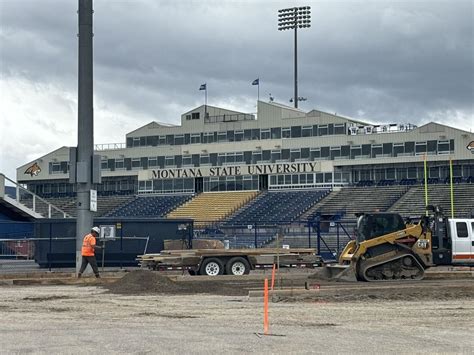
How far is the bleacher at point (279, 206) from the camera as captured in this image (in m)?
74.0

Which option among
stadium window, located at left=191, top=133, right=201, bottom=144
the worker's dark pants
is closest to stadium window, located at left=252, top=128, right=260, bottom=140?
stadium window, located at left=191, top=133, right=201, bottom=144

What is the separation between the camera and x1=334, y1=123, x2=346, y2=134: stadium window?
83438mm

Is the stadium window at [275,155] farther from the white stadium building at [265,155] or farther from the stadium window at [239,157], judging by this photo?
the stadium window at [239,157]

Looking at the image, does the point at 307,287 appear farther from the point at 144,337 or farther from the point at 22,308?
the point at 144,337

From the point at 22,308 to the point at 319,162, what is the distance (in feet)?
207

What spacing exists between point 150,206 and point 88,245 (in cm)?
5537

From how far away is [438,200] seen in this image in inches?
2810

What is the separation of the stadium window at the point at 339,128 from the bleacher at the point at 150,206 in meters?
15.0

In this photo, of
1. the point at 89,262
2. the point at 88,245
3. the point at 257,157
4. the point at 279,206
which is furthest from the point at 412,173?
the point at 88,245

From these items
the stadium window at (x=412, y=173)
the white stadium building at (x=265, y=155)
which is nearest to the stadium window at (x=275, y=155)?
the white stadium building at (x=265, y=155)

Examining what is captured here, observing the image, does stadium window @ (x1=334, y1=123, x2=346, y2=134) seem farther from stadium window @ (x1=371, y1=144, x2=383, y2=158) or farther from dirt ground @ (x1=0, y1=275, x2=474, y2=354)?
dirt ground @ (x1=0, y1=275, x2=474, y2=354)

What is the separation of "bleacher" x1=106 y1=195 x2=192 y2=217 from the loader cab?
53364 millimetres

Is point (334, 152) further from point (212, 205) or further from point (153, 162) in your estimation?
point (153, 162)

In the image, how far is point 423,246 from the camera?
29.0 meters
